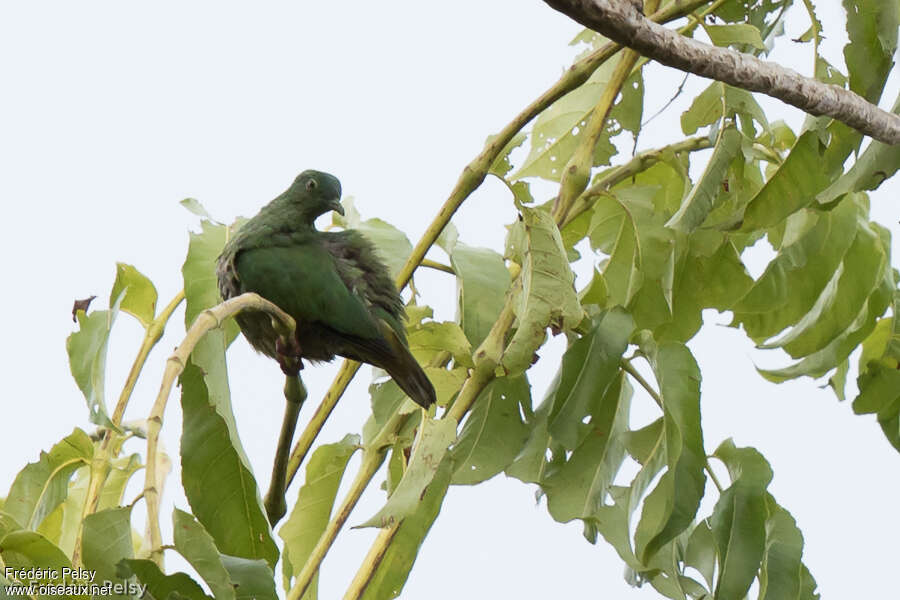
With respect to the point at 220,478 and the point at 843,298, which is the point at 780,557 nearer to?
the point at 843,298

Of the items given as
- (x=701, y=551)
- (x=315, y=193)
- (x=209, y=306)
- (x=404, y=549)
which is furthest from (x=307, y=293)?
(x=701, y=551)

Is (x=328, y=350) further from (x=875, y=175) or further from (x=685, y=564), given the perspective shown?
(x=875, y=175)

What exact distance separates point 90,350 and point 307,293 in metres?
0.31

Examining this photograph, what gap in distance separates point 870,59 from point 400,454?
0.96 m

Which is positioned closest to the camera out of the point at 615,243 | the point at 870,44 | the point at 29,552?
the point at 29,552

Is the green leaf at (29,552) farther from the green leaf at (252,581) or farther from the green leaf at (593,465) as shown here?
the green leaf at (593,465)

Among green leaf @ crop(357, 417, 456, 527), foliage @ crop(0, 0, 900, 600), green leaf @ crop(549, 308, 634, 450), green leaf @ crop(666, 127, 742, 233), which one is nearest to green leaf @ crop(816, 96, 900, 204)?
foliage @ crop(0, 0, 900, 600)

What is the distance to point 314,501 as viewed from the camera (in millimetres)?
1802

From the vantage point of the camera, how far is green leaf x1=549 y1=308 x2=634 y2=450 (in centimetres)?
166

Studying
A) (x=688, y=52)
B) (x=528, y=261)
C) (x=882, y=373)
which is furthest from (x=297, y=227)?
(x=882, y=373)

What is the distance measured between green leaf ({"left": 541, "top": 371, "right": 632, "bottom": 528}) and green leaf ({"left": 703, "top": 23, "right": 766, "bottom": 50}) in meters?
0.58

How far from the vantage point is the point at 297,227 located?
1733 mm

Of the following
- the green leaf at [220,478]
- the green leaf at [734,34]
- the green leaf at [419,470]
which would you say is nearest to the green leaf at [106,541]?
the green leaf at [220,478]

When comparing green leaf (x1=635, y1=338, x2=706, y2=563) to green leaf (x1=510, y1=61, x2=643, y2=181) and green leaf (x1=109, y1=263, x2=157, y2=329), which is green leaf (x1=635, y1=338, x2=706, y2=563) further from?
green leaf (x1=109, y1=263, x2=157, y2=329)
